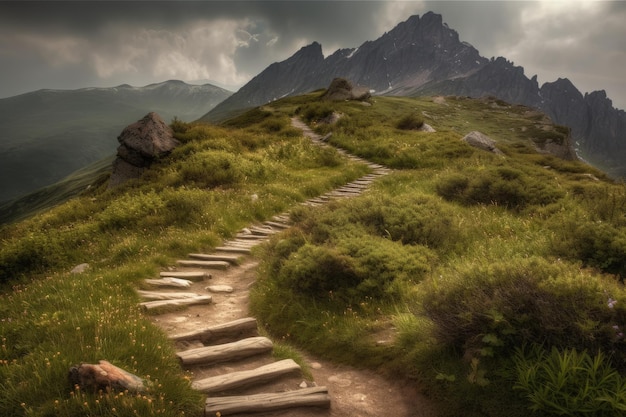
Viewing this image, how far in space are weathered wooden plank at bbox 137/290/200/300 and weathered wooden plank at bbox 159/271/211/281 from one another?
101 centimetres

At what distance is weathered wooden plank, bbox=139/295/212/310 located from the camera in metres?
7.38

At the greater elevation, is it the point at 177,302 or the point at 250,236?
the point at 250,236

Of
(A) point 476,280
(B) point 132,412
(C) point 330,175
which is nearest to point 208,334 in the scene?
(B) point 132,412

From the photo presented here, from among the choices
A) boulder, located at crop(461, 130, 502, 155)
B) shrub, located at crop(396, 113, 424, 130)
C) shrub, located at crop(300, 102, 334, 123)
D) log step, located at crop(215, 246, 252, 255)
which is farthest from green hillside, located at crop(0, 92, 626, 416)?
shrub, located at crop(300, 102, 334, 123)

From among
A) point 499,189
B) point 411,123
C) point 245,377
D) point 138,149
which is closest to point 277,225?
point 499,189

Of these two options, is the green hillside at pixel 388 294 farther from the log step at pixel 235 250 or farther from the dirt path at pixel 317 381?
the log step at pixel 235 250

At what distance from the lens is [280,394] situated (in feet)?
16.5

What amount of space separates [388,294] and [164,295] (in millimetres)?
4371

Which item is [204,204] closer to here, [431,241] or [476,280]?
[431,241]

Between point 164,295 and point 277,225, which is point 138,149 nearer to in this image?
point 277,225

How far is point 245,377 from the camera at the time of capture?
17.3 ft

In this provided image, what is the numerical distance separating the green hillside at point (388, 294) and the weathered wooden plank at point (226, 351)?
1.27ft

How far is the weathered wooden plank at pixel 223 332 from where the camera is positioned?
643cm

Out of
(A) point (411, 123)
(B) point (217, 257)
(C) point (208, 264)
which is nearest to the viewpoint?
(C) point (208, 264)
